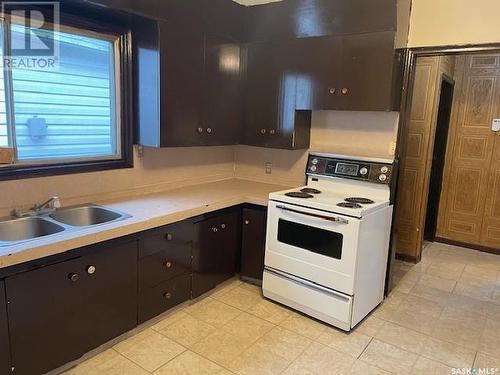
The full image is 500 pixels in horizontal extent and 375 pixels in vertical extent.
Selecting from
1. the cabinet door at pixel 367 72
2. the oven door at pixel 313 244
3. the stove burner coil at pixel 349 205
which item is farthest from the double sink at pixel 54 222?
the cabinet door at pixel 367 72

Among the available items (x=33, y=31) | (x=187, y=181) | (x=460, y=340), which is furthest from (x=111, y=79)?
(x=460, y=340)

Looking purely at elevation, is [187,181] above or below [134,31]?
below

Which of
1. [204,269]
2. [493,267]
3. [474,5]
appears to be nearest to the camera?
[474,5]

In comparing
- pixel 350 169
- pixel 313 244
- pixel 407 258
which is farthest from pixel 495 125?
pixel 313 244

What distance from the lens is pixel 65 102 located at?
2.56 metres

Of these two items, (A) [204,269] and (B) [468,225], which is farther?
(B) [468,225]

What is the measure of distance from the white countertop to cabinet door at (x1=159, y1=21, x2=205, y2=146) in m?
0.45

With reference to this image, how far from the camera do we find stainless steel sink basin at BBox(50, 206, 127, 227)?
2450mm

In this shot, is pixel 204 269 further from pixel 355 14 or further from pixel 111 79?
pixel 355 14

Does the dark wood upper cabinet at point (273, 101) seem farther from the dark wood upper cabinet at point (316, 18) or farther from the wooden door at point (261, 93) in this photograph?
the dark wood upper cabinet at point (316, 18)

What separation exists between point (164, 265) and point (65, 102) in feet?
4.24

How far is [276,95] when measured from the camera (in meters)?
3.25

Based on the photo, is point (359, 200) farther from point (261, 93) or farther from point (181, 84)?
point (181, 84)

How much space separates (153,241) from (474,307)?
2.63 m
